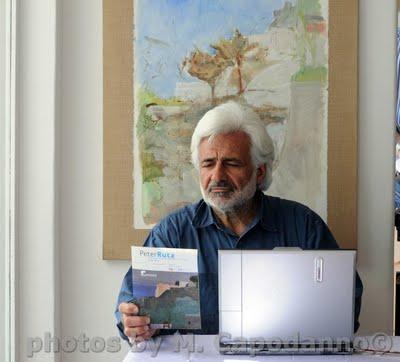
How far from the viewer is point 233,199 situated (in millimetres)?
2717

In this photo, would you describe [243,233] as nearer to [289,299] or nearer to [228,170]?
[228,170]

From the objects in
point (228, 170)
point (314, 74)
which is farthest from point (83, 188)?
point (314, 74)

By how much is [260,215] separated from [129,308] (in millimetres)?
800

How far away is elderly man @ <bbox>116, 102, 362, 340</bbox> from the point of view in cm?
271

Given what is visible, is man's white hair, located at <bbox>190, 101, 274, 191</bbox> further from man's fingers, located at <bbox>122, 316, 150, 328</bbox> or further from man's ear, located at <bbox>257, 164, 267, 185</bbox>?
man's fingers, located at <bbox>122, 316, 150, 328</bbox>

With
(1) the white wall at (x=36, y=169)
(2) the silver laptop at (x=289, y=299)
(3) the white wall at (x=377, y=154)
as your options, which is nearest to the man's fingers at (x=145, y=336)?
(2) the silver laptop at (x=289, y=299)

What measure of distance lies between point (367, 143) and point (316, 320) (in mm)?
1136

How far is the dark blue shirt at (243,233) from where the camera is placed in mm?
2738

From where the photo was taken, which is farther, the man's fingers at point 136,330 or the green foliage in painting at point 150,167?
the green foliage in painting at point 150,167

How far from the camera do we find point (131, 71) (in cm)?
298

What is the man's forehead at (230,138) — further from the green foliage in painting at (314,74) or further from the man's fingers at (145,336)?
the man's fingers at (145,336)

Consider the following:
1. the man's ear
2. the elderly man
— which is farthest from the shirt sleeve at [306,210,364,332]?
the man's ear

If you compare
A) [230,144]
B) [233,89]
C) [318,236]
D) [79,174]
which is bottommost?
[318,236]

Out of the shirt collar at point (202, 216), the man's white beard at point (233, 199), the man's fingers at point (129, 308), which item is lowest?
the man's fingers at point (129, 308)
